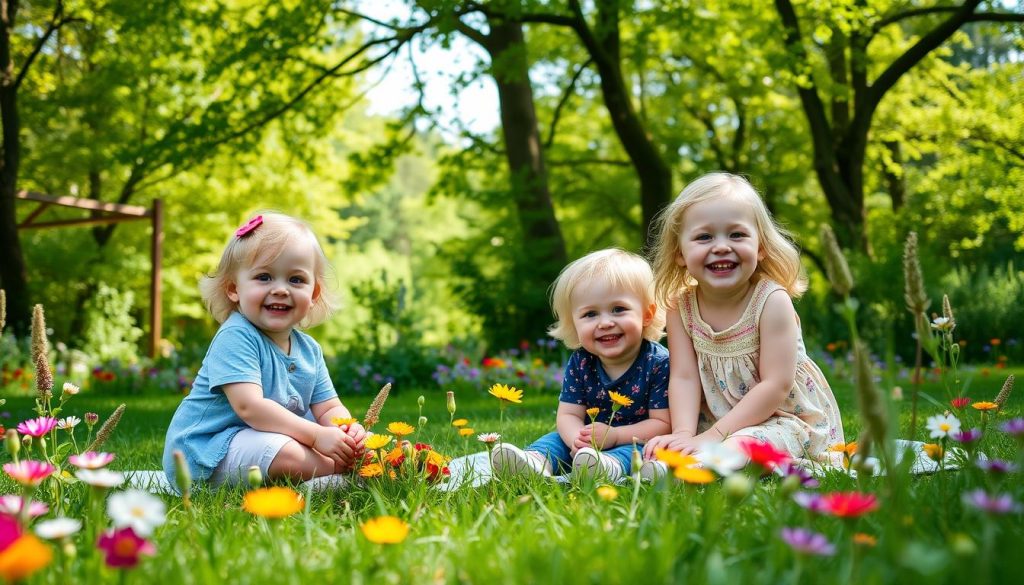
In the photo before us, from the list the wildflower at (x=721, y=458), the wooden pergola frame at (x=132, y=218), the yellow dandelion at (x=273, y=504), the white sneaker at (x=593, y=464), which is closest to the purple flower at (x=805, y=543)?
the wildflower at (x=721, y=458)

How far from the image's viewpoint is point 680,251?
10.7 ft

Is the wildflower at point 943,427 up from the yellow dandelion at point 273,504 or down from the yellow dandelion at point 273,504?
up

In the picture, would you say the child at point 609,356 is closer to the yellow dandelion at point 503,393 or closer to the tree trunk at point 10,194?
the yellow dandelion at point 503,393

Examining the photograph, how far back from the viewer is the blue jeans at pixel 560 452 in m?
2.96

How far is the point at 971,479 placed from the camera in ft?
5.99

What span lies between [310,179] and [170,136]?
9135 millimetres

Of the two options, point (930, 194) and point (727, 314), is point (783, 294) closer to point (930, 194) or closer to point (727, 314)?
point (727, 314)

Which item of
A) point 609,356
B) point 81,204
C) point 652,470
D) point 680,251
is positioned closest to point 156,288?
point 81,204

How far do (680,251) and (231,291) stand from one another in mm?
1668

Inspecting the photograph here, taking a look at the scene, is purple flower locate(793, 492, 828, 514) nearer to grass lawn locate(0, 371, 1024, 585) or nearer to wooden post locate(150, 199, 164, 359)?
grass lawn locate(0, 371, 1024, 585)

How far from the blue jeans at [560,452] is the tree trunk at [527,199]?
6.45m

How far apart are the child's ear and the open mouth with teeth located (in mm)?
1680

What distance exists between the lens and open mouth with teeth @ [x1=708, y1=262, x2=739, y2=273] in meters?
2.98

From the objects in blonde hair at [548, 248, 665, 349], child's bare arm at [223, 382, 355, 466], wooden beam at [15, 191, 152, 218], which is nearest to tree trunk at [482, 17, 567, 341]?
wooden beam at [15, 191, 152, 218]
